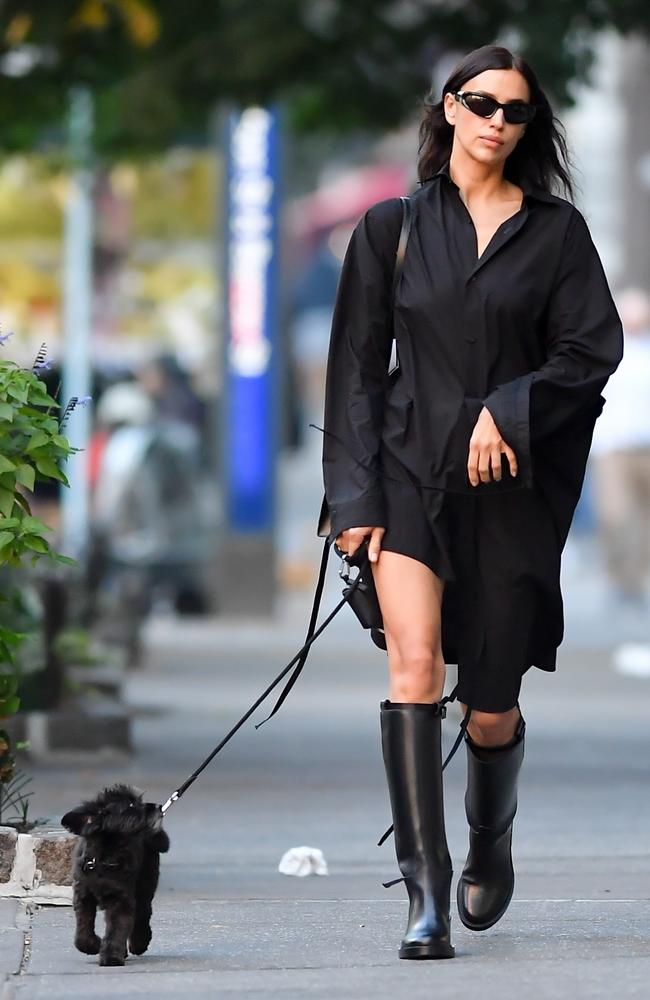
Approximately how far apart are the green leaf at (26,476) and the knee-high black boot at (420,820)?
1.19 m

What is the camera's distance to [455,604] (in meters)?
5.25

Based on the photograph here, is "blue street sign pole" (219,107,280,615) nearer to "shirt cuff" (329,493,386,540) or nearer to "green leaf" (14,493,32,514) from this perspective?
"green leaf" (14,493,32,514)

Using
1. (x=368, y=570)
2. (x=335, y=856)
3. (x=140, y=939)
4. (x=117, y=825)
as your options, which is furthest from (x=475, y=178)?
(x=335, y=856)

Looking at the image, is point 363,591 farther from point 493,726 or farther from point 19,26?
point 19,26

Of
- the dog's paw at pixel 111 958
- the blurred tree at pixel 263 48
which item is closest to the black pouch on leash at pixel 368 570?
the dog's paw at pixel 111 958

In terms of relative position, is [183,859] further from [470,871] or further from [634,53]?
[634,53]

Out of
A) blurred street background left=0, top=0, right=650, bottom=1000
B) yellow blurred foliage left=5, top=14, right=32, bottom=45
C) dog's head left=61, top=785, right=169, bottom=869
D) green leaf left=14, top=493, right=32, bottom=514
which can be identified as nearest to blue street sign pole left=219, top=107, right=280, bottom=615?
blurred street background left=0, top=0, right=650, bottom=1000

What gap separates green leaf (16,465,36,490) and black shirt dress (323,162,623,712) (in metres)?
0.94

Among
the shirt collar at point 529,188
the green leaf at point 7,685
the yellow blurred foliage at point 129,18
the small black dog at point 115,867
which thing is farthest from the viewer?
the yellow blurred foliage at point 129,18

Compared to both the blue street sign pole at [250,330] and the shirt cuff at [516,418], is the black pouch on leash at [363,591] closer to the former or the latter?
the shirt cuff at [516,418]

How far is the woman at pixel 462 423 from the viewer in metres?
5.14

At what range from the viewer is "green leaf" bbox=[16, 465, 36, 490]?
19.5 feet

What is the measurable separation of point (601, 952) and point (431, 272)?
148 centimetres

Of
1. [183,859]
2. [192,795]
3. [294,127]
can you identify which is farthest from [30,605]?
[294,127]
